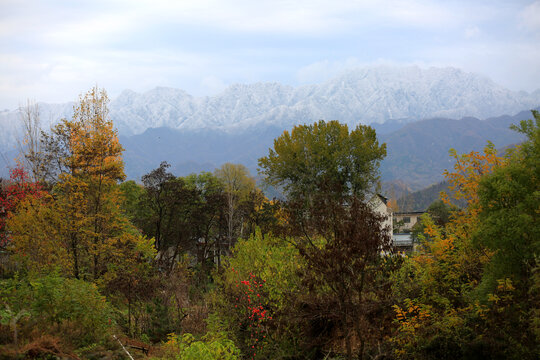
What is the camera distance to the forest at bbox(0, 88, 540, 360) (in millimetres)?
9414

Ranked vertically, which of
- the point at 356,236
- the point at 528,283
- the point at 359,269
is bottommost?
the point at 528,283

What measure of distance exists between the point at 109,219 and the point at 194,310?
20.1 feet

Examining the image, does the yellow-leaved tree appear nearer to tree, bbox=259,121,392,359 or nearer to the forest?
the forest

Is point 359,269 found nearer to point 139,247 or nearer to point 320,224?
point 320,224

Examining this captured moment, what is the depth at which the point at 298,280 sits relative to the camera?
40.7 ft

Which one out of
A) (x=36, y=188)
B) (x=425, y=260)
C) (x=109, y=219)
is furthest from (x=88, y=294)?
(x=36, y=188)

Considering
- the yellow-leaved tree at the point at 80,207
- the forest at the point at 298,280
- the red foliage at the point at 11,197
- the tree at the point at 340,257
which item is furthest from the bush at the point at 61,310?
the red foliage at the point at 11,197

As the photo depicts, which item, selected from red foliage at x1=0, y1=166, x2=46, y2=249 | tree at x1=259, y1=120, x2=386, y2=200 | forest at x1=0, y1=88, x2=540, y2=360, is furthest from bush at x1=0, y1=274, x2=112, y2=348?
tree at x1=259, y1=120, x2=386, y2=200

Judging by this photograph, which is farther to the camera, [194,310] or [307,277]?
[194,310]

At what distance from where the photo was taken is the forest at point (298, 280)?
30.9 ft

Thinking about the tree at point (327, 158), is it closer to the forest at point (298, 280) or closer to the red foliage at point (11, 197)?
the forest at point (298, 280)

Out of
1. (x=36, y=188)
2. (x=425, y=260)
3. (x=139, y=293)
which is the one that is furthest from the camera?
(x=36, y=188)

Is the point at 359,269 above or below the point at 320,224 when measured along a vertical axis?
below

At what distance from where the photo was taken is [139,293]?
15617mm
